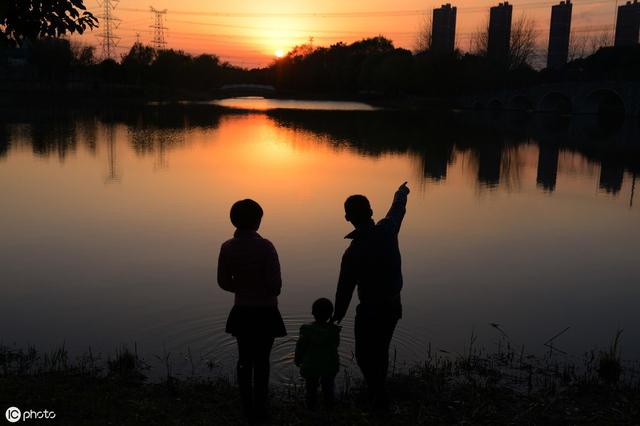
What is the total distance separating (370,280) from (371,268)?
10 centimetres

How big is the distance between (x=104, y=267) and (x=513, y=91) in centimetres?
8479

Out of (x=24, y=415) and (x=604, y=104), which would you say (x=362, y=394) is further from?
(x=604, y=104)

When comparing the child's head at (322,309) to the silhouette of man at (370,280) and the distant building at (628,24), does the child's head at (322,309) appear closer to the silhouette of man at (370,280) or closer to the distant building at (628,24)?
the silhouette of man at (370,280)

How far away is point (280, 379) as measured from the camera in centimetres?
627

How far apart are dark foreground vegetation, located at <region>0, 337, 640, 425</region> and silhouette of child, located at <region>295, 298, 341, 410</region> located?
13.7 inches

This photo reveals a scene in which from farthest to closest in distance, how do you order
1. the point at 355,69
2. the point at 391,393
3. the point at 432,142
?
1. the point at 355,69
2. the point at 432,142
3. the point at 391,393

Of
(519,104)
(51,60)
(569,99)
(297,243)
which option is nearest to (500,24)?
(519,104)

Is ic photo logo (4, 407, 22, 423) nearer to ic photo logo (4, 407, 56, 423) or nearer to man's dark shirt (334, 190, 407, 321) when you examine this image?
ic photo logo (4, 407, 56, 423)

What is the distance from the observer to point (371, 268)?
4680 mm

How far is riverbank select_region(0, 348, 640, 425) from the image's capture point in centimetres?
484

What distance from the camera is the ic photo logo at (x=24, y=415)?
14.5ft

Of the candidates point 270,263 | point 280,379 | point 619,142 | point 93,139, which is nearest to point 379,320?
point 270,263

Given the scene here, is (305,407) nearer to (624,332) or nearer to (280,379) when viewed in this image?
(280,379)

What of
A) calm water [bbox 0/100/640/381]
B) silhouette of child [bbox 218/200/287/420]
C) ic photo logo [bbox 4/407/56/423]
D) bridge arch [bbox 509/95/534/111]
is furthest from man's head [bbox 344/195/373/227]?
bridge arch [bbox 509/95/534/111]
